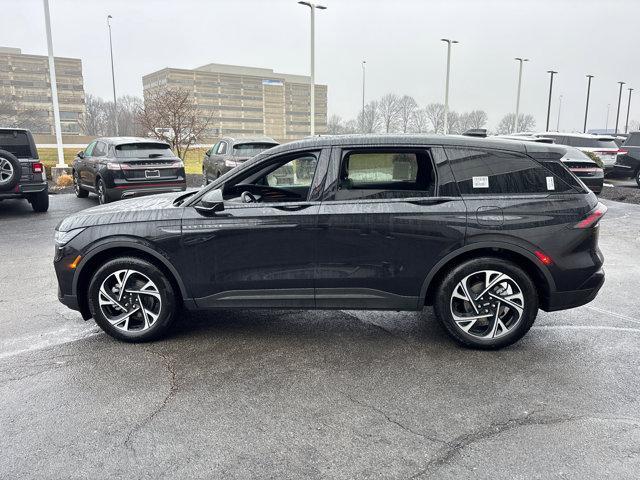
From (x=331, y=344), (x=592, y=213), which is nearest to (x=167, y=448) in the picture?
(x=331, y=344)

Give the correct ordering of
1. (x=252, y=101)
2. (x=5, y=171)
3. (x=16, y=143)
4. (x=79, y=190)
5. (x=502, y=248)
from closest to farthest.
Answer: (x=502, y=248) → (x=5, y=171) → (x=16, y=143) → (x=79, y=190) → (x=252, y=101)

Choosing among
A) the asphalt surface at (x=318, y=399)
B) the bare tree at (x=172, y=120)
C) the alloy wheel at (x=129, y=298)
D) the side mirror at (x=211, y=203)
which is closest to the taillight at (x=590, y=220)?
the asphalt surface at (x=318, y=399)

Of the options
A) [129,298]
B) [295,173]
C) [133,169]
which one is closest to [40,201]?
[133,169]

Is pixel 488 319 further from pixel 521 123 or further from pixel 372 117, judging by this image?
pixel 521 123

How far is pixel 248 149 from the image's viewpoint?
1484cm

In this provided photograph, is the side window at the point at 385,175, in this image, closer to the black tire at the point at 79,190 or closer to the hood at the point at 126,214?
the hood at the point at 126,214

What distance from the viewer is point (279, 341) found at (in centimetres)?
441

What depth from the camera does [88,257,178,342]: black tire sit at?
425cm

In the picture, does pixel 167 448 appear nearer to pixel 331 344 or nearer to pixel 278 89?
pixel 331 344

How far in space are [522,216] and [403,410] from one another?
5.92 feet

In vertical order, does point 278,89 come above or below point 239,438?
above

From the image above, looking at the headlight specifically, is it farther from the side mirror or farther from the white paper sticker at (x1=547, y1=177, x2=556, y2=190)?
the white paper sticker at (x1=547, y1=177, x2=556, y2=190)

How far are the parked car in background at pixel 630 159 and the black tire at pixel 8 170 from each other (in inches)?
715

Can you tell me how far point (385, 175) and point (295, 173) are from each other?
2.75ft
